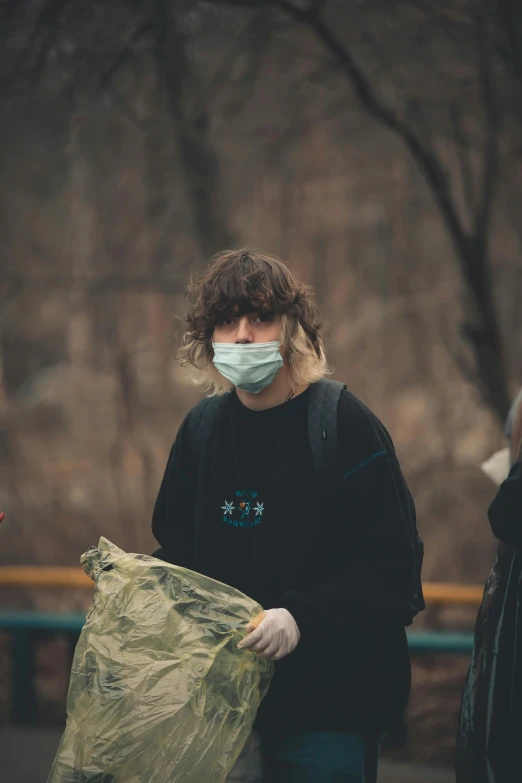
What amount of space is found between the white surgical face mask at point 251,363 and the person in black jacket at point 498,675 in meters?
0.54

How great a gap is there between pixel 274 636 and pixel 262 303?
691 millimetres

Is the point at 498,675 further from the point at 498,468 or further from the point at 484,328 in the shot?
the point at 484,328

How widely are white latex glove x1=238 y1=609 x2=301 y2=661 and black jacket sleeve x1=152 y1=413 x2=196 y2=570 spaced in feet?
1.16

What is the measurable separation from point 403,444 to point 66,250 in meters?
2.19

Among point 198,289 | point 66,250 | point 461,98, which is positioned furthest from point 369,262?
point 198,289

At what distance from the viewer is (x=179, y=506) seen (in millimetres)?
2305

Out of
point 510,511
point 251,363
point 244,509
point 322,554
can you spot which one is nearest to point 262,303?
point 251,363

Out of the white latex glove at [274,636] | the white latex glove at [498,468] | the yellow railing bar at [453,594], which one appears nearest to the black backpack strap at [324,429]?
the white latex glove at [274,636]

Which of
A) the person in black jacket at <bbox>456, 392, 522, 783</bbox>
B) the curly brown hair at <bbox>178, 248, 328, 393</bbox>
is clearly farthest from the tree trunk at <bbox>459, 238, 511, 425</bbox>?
the curly brown hair at <bbox>178, 248, 328, 393</bbox>

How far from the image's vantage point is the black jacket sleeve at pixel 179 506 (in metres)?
2.28

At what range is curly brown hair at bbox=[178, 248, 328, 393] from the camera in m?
2.14

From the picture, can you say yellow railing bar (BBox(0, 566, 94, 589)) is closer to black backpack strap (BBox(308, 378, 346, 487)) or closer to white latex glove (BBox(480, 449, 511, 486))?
white latex glove (BBox(480, 449, 511, 486))

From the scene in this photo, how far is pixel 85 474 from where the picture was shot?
5.68m

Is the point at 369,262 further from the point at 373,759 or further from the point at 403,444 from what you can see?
the point at 373,759
